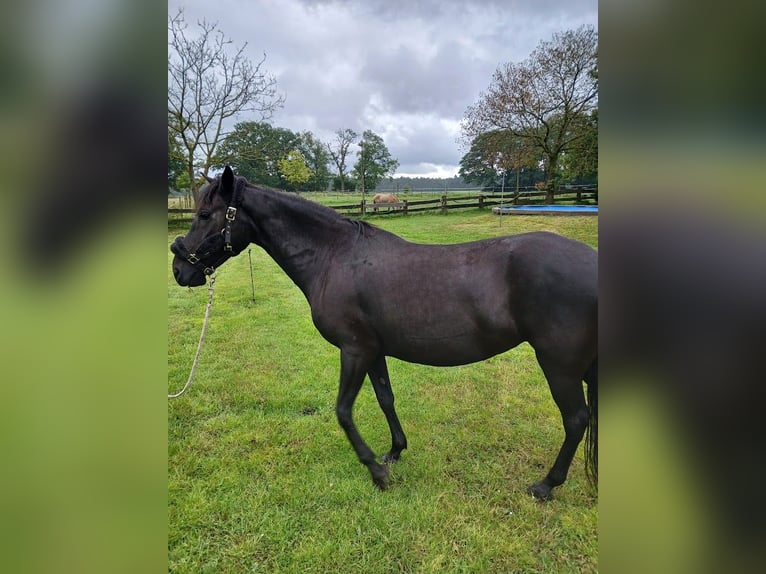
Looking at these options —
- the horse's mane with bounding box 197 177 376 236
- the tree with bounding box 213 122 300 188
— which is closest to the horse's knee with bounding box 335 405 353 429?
the horse's mane with bounding box 197 177 376 236

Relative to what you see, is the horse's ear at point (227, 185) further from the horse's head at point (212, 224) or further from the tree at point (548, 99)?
the tree at point (548, 99)

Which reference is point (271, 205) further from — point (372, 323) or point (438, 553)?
point (438, 553)

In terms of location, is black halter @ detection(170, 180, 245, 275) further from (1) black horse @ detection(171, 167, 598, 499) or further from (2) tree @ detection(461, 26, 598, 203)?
(2) tree @ detection(461, 26, 598, 203)

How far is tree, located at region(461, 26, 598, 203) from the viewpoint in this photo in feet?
3.65

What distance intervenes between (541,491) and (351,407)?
1.41m

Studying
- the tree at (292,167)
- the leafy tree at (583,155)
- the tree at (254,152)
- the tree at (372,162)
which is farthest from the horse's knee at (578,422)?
the tree at (372,162)

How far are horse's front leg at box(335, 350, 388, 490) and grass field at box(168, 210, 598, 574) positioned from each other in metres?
0.12

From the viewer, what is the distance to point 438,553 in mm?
2111

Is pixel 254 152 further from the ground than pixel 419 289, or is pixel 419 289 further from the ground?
pixel 254 152

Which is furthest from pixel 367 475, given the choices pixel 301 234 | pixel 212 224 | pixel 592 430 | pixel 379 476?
pixel 212 224

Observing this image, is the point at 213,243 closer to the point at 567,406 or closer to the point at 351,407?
the point at 351,407

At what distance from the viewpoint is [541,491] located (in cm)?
249

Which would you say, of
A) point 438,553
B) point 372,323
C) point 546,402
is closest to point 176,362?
point 372,323
